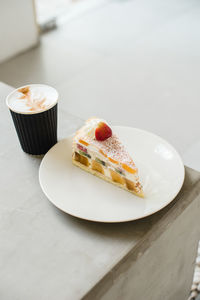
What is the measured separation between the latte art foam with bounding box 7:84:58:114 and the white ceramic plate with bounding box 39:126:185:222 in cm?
11

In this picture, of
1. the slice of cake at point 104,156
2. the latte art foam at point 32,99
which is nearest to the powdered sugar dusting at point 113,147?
the slice of cake at point 104,156

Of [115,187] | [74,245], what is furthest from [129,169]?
[74,245]

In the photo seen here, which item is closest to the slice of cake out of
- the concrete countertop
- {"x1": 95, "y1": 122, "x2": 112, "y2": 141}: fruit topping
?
{"x1": 95, "y1": 122, "x2": 112, "y2": 141}: fruit topping

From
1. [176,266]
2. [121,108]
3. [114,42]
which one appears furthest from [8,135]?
[114,42]

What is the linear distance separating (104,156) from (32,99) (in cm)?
24

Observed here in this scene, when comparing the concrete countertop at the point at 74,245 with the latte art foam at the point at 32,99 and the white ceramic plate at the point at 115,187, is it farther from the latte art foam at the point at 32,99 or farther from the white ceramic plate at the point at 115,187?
the latte art foam at the point at 32,99

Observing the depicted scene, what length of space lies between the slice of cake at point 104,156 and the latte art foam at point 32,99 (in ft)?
0.37

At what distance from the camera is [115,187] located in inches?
37.7

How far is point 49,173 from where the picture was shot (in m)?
0.98

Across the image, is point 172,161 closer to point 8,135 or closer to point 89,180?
point 89,180

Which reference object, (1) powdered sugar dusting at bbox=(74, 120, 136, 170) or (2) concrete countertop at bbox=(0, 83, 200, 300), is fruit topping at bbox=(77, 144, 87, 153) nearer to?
(1) powdered sugar dusting at bbox=(74, 120, 136, 170)

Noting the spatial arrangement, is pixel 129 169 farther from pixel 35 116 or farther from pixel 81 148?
pixel 35 116

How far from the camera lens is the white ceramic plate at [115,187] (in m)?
0.88

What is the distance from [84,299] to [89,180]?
30 cm
